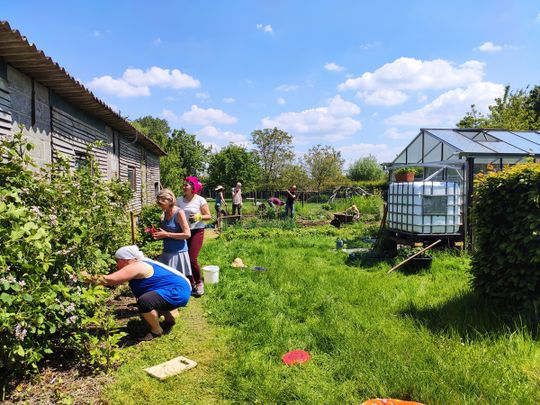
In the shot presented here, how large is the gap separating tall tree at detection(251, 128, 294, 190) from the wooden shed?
26773 mm

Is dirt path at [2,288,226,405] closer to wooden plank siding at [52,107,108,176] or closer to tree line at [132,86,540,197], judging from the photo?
wooden plank siding at [52,107,108,176]

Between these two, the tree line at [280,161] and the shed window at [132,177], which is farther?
the tree line at [280,161]

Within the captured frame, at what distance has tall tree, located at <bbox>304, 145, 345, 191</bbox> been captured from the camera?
31625mm

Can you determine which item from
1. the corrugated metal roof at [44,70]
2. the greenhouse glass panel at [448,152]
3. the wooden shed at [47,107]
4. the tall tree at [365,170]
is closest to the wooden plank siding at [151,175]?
the wooden shed at [47,107]

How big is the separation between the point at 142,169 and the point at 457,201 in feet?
37.5

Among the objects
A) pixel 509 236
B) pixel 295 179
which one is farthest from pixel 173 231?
pixel 295 179

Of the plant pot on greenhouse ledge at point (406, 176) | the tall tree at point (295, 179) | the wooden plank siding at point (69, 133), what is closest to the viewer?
the wooden plank siding at point (69, 133)

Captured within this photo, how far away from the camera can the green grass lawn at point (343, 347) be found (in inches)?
108

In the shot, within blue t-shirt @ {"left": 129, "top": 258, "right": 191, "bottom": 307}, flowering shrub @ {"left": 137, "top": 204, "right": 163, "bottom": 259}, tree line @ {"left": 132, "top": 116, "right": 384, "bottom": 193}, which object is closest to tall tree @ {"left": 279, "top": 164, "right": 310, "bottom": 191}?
tree line @ {"left": 132, "top": 116, "right": 384, "bottom": 193}

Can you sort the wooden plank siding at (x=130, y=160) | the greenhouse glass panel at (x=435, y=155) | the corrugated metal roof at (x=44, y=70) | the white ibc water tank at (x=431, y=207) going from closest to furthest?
the corrugated metal roof at (x=44, y=70) → the white ibc water tank at (x=431, y=207) → the greenhouse glass panel at (x=435, y=155) → the wooden plank siding at (x=130, y=160)

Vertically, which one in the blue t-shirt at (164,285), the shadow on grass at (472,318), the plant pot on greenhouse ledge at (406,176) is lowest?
the shadow on grass at (472,318)

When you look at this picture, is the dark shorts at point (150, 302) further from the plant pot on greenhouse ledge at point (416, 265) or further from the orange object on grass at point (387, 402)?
the plant pot on greenhouse ledge at point (416, 265)

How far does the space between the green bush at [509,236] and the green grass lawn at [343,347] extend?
0.30 metres

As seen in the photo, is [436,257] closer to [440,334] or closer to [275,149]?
[440,334]
